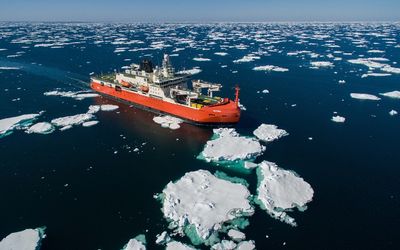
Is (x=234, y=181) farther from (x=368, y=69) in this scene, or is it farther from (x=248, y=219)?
(x=368, y=69)

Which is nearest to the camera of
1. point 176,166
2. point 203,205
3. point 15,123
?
point 203,205

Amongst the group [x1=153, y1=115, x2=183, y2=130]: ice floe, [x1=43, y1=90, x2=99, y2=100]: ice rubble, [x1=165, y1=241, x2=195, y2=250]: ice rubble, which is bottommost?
[x1=165, y1=241, x2=195, y2=250]: ice rubble

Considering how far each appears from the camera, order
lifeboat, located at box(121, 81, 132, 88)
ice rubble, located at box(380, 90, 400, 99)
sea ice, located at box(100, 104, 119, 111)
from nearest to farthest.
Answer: sea ice, located at box(100, 104, 119, 111) → lifeboat, located at box(121, 81, 132, 88) → ice rubble, located at box(380, 90, 400, 99)

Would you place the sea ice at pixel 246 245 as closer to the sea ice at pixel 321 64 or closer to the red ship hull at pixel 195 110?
the red ship hull at pixel 195 110

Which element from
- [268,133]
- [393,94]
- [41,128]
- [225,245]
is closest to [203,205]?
[225,245]

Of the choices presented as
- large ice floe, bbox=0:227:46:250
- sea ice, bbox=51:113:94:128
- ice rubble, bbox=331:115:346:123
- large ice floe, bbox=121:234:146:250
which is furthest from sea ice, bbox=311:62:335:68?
large ice floe, bbox=0:227:46:250

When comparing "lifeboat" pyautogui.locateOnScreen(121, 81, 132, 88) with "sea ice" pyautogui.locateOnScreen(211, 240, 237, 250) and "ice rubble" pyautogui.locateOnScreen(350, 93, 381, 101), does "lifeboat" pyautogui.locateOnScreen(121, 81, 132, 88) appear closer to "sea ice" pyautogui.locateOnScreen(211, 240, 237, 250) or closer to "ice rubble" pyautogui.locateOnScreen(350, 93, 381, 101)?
"sea ice" pyautogui.locateOnScreen(211, 240, 237, 250)

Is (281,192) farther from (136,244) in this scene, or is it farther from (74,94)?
(74,94)
